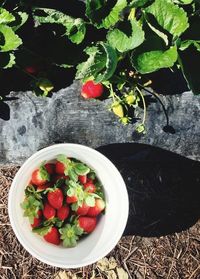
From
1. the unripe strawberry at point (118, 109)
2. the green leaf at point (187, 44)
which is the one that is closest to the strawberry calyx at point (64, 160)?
the unripe strawberry at point (118, 109)

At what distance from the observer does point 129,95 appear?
4.94ft

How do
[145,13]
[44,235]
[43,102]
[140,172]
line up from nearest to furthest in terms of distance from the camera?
[145,13] < [44,235] < [43,102] < [140,172]

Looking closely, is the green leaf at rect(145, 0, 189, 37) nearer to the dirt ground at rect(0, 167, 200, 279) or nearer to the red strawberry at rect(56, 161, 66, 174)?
the red strawberry at rect(56, 161, 66, 174)

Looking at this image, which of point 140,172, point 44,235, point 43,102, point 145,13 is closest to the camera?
point 145,13

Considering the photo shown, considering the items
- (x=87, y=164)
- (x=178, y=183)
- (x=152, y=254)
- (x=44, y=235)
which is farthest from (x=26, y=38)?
(x=152, y=254)

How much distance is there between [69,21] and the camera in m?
1.40

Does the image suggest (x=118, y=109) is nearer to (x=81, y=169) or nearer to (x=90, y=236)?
(x=81, y=169)

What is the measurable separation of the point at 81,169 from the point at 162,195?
0.44 metres

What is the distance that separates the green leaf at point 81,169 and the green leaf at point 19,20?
0.41 meters

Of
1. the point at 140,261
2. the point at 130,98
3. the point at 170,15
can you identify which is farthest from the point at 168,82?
the point at 140,261

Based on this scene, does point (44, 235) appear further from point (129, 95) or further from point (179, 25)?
point (179, 25)

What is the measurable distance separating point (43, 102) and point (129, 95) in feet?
0.87

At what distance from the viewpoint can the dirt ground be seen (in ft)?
5.65

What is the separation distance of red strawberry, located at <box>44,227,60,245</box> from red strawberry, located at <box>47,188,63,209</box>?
0.23ft
